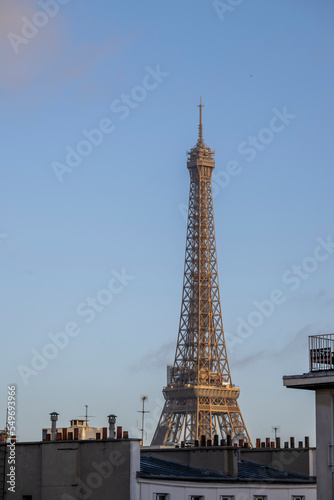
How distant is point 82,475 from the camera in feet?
144

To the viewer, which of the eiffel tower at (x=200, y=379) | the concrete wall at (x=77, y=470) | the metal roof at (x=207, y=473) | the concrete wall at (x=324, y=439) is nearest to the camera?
the concrete wall at (x=324, y=439)

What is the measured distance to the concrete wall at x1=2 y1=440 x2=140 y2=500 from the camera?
4266 cm

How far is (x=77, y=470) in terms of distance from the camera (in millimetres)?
43750

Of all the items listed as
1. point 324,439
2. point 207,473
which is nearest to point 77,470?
point 207,473

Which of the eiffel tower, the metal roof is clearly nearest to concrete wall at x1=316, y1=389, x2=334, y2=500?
the metal roof

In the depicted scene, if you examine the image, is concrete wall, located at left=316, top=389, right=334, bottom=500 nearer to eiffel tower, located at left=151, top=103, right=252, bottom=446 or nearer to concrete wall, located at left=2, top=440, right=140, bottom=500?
concrete wall, located at left=2, top=440, right=140, bottom=500

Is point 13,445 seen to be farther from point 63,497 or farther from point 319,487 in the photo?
point 319,487

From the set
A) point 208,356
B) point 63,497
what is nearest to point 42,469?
point 63,497

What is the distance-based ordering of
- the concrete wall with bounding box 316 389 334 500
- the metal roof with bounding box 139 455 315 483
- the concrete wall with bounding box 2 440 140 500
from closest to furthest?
the concrete wall with bounding box 316 389 334 500 → the concrete wall with bounding box 2 440 140 500 → the metal roof with bounding box 139 455 315 483

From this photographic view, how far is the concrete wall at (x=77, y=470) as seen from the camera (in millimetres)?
42656

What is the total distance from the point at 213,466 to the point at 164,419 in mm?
128740

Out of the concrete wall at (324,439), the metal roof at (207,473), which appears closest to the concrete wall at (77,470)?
the metal roof at (207,473)

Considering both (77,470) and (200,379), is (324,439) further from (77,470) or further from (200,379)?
(200,379)

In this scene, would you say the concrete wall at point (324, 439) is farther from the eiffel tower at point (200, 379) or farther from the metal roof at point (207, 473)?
the eiffel tower at point (200, 379)
